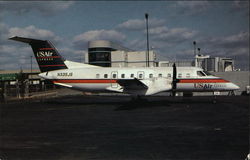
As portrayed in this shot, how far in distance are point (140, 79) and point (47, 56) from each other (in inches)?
368

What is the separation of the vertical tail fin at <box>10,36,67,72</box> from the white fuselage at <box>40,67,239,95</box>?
0.67 meters

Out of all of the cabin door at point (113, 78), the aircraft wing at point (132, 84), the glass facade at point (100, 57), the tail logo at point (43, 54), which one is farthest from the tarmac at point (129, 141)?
the glass facade at point (100, 57)

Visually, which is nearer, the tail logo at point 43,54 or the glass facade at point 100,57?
the tail logo at point 43,54

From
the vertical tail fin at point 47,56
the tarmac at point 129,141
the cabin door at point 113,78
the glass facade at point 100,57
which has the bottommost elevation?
the tarmac at point 129,141

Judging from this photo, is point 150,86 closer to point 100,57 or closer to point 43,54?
point 43,54

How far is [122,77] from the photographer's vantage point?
19.2m

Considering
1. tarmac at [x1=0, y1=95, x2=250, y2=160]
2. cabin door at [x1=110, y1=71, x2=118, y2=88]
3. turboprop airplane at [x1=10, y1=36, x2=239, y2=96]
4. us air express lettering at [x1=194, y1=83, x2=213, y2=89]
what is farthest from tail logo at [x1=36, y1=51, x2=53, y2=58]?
us air express lettering at [x1=194, y1=83, x2=213, y2=89]

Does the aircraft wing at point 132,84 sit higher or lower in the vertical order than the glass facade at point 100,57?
lower

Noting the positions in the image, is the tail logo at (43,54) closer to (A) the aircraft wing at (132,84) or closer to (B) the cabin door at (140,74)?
(A) the aircraft wing at (132,84)

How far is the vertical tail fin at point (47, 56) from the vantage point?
19.9 metres

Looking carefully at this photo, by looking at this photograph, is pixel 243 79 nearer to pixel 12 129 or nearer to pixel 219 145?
pixel 219 145

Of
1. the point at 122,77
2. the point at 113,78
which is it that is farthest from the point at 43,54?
the point at 122,77

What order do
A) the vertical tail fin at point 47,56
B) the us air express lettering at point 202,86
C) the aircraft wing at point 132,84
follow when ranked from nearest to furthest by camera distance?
1. the aircraft wing at point 132,84
2. the us air express lettering at point 202,86
3. the vertical tail fin at point 47,56

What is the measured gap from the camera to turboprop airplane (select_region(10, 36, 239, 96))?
17641mm
